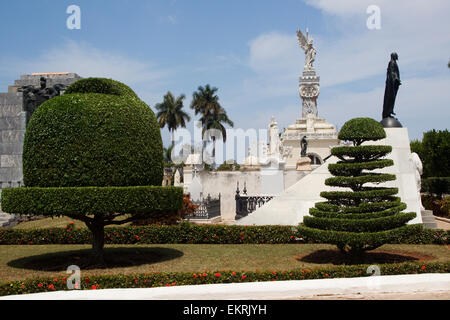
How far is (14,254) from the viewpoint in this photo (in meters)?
13.5

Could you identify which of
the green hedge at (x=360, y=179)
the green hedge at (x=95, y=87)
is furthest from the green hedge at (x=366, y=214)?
the green hedge at (x=95, y=87)

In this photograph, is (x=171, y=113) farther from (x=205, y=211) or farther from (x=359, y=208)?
(x=359, y=208)

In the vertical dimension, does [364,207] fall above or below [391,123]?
below

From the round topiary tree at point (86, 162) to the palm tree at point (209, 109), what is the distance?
42189 mm

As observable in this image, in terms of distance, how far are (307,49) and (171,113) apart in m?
29.4

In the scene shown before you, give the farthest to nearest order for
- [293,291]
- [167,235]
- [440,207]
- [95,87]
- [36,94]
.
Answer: [36,94] → [440,207] → [167,235] → [95,87] → [293,291]

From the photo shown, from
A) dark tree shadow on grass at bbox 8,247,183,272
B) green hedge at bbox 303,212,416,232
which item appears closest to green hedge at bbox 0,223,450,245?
dark tree shadow on grass at bbox 8,247,183,272

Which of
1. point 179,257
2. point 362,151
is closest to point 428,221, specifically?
point 362,151

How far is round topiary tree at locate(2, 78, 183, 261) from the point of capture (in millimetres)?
9789

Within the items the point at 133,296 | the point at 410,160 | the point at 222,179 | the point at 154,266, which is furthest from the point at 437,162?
the point at 133,296

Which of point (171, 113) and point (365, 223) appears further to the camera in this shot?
point (171, 113)

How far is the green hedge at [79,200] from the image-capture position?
9.69m

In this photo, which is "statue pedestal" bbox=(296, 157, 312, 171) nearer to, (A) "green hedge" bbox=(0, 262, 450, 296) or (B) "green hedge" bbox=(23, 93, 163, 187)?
(B) "green hedge" bbox=(23, 93, 163, 187)

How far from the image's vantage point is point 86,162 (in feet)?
32.9
